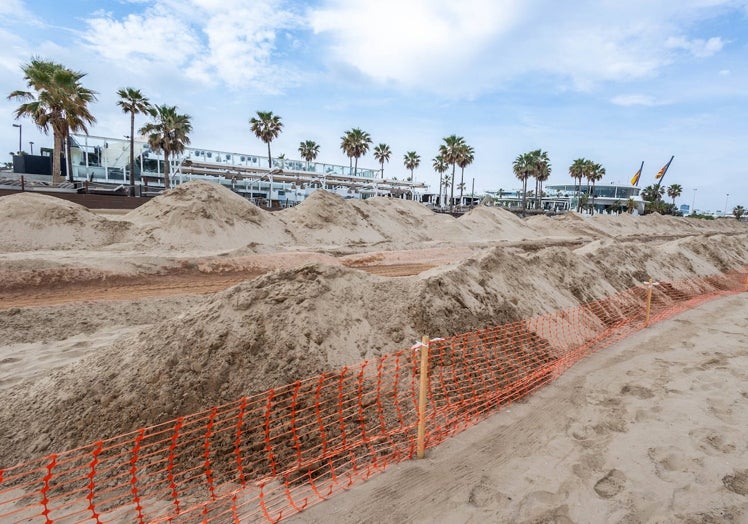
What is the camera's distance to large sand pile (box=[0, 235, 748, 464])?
4758mm

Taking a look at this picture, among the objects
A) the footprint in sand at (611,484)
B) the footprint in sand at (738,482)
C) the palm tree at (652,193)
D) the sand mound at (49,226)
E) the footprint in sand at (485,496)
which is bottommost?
the footprint in sand at (485,496)

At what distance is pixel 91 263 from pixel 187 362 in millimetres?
11251

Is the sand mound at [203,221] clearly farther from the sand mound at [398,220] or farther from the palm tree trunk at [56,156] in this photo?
the palm tree trunk at [56,156]

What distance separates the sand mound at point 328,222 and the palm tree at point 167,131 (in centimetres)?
1567

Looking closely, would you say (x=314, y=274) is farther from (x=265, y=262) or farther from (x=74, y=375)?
(x=265, y=262)

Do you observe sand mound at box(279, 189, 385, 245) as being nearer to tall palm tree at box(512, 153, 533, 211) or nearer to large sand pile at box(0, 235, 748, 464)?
large sand pile at box(0, 235, 748, 464)

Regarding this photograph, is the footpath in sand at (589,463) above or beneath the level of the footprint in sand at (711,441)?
beneath

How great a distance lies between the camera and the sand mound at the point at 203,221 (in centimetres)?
1969

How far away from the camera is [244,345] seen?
211 inches

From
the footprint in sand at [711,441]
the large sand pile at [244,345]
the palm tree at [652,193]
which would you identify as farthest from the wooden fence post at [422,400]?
the palm tree at [652,193]

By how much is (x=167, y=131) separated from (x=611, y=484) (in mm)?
40485

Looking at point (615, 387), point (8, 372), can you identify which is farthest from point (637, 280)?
point (8, 372)

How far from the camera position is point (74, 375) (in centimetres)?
526

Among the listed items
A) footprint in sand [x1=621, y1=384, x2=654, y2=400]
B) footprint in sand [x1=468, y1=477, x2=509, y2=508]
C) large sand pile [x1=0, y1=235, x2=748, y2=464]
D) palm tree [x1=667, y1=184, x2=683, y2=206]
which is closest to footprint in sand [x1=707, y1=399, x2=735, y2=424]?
footprint in sand [x1=621, y1=384, x2=654, y2=400]
